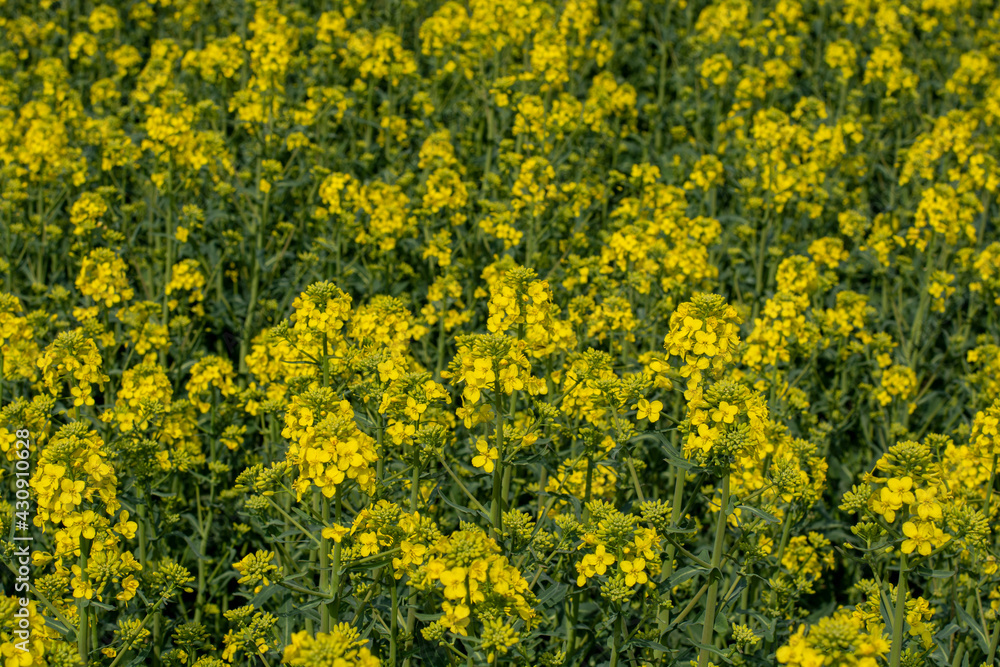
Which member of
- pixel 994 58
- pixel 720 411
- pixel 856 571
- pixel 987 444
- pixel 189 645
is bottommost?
pixel 856 571

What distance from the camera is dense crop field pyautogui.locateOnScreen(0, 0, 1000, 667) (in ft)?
11.5

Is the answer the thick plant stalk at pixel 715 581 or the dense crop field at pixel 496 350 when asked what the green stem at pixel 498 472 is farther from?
the thick plant stalk at pixel 715 581

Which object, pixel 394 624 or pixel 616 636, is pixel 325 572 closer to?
pixel 394 624

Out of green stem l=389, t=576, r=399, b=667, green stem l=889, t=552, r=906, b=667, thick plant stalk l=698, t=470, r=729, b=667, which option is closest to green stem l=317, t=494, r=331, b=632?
green stem l=389, t=576, r=399, b=667

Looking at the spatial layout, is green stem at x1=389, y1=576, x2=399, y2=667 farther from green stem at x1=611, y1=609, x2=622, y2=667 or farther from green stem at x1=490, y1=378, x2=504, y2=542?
green stem at x1=611, y1=609, x2=622, y2=667

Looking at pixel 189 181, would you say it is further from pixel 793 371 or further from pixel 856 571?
pixel 856 571

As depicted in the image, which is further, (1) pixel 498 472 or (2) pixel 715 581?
(1) pixel 498 472

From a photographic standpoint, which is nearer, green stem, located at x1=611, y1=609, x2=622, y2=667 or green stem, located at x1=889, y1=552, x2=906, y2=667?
green stem, located at x1=889, y1=552, x2=906, y2=667

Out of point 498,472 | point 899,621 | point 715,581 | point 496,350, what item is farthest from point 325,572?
point 899,621

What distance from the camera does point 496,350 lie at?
347 cm

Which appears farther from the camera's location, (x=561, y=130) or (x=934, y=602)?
(x=561, y=130)

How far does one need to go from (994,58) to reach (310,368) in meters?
12.3

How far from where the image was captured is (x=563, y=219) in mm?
7301

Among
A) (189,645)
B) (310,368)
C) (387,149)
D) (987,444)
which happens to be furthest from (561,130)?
(189,645)
